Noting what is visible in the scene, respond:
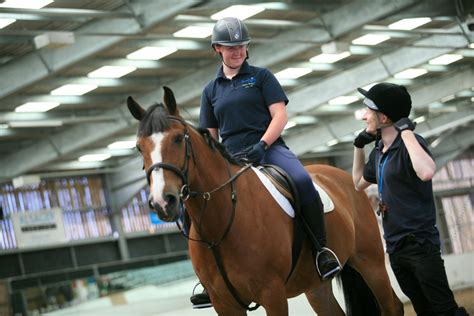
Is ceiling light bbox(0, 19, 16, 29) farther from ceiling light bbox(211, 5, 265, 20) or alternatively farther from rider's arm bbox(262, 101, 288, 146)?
rider's arm bbox(262, 101, 288, 146)

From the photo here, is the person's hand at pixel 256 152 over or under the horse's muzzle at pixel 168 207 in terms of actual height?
over

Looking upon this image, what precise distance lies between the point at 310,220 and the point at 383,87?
915mm

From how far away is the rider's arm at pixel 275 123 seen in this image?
16.7ft

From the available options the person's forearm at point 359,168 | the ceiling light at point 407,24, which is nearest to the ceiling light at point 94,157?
the ceiling light at point 407,24

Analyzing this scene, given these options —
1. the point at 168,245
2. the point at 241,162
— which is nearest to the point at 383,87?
the point at 241,162

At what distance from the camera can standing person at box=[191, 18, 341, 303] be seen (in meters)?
5.23

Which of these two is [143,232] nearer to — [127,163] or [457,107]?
[127,163]

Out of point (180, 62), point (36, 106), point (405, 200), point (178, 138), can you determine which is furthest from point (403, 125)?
point (36, 106)

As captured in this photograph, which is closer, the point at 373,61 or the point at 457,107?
the point at 373,61

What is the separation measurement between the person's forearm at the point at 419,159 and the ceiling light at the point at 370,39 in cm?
1555

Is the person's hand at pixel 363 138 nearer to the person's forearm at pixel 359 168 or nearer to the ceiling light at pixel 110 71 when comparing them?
the person's forearm at pixel 359 168

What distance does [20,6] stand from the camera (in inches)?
514

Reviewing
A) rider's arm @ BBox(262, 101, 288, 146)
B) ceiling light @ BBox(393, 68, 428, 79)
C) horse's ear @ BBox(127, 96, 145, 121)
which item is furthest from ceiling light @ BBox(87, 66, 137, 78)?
horse's ear @ BBox(127, 96, 145, 121)

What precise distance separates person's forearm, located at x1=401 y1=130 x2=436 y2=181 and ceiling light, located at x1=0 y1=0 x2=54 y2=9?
9.44 meters
